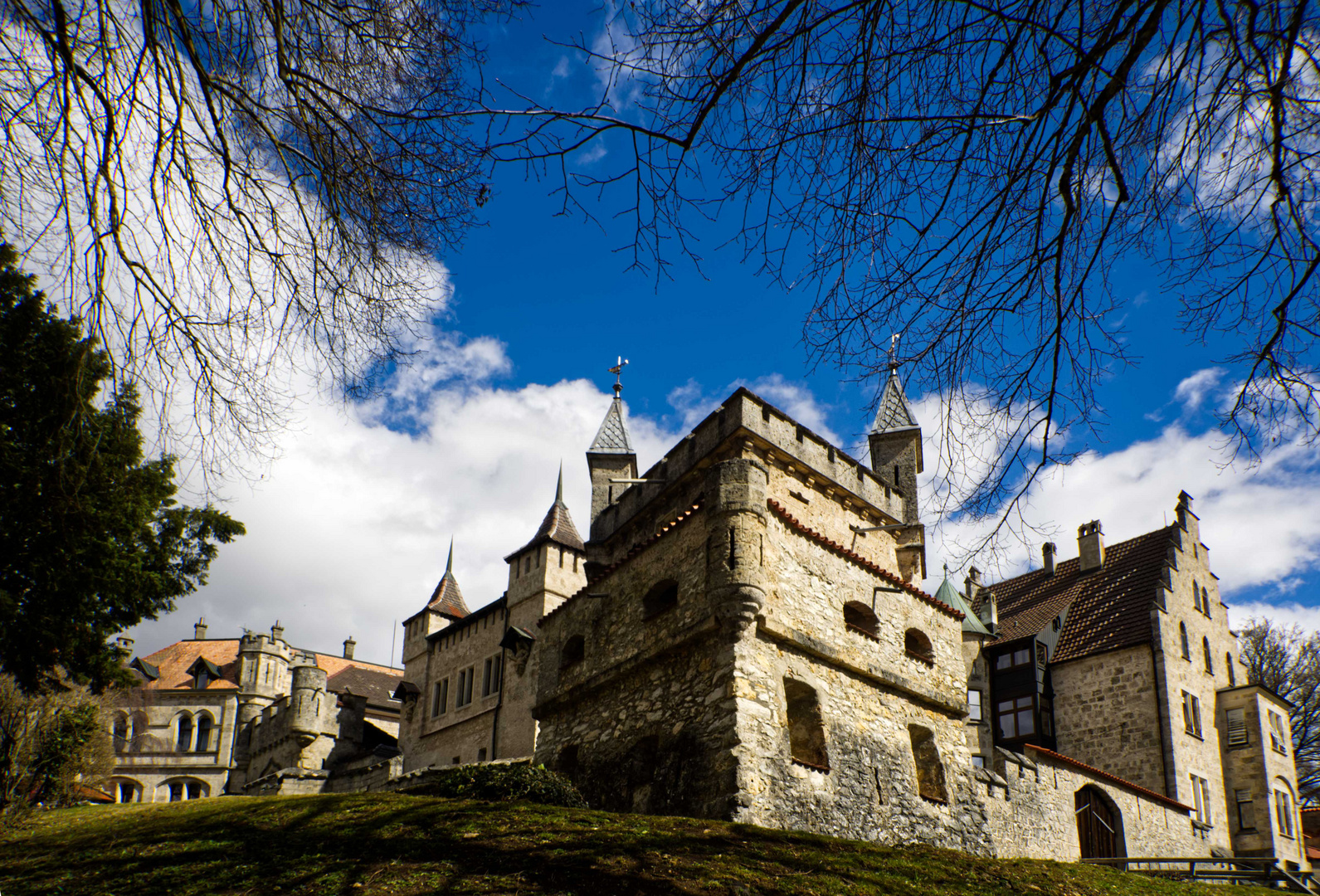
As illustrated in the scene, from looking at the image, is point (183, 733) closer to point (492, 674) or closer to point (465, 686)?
point (465, 686)

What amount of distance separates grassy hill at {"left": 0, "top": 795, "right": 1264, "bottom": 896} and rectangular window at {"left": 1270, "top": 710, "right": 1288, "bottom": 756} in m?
18.5

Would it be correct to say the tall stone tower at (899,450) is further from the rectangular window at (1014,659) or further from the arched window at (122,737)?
the arched window at (122,737)

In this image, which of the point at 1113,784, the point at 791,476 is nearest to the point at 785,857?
the point at 791,476

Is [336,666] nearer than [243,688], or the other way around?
[243,688]

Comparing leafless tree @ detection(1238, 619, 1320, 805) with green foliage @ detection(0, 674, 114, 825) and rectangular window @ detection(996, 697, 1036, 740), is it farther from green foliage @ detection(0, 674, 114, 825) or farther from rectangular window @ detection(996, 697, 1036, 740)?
green foliage @ detection(0, 674, 114, 825)

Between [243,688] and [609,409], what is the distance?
3260cm

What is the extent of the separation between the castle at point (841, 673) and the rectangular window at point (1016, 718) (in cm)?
7

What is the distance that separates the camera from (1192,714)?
1003 inches

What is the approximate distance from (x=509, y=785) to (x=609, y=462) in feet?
44.6

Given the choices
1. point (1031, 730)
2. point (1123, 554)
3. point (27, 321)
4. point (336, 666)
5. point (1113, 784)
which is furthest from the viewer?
point (336, 666)

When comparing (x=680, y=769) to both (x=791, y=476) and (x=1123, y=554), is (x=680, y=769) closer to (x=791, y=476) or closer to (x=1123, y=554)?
(x=791, y=476)

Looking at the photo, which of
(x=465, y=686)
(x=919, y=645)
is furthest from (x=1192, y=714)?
(x=465, y=686)

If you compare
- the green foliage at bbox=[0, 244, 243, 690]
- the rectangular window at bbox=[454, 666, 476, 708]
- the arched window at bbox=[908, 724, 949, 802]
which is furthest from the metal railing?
the rectangular window at bbox=[454, 666, 476, 708]

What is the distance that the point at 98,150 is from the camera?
396 cm
